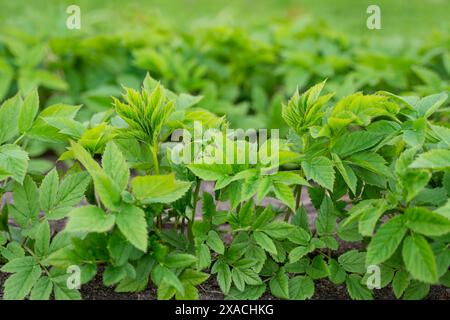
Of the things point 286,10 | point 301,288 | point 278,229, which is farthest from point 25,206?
point 286,10

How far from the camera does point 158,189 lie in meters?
1.99

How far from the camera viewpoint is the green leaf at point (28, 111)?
7.63 feet

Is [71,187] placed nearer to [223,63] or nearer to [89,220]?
[89,220]

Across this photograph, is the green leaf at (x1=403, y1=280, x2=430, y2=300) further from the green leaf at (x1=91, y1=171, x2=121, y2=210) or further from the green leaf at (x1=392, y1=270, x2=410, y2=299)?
the green leaf at (x1=91, y1=171, x2=121, y2=210)

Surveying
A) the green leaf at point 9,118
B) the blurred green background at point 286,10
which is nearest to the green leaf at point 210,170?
the green leaf at point 9,118

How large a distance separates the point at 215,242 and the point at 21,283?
0.65 m

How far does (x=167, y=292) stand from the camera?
6.89 feet

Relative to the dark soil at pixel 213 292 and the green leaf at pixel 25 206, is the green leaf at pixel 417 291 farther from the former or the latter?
the green leaf at pixel 25 206

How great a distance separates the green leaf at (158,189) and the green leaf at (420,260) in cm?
71

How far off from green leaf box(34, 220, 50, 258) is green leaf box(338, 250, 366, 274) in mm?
1022

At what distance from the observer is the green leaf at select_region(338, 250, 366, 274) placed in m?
2.21

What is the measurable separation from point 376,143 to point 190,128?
0.67m

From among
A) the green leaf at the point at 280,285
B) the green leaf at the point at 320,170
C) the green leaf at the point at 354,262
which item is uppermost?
the green leaf at the point at 320,170

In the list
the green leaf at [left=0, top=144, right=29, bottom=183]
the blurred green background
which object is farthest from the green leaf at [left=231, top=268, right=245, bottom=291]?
the blurred green background
